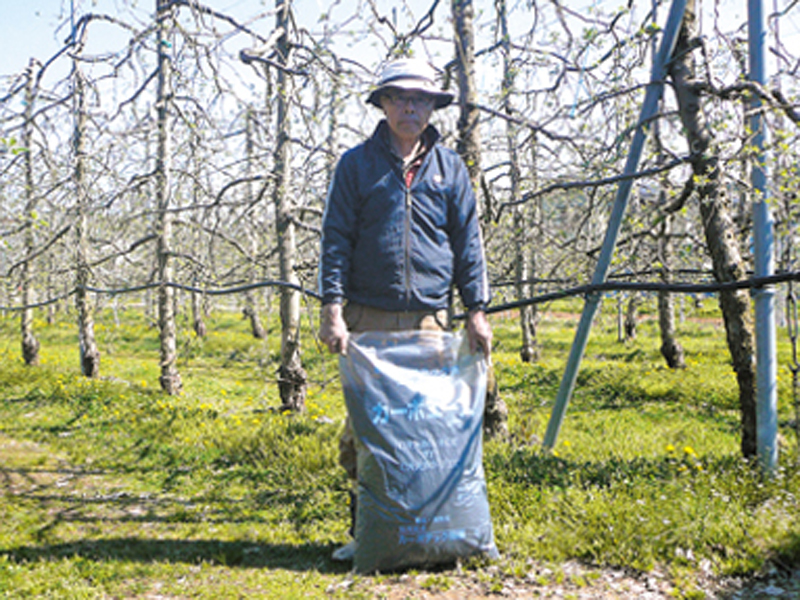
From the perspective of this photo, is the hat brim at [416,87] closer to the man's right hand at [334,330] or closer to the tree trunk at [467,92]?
the man's right hand at [334,330]

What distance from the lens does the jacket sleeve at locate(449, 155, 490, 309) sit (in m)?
3.20

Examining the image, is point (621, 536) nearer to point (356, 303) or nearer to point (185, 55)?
point (356, 303)

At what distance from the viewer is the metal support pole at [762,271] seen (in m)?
3.53

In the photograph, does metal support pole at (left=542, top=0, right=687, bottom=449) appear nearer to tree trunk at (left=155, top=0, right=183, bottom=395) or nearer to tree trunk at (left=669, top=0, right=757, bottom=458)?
tree trunk at (left=669, top=0, right=757, bottom=458)

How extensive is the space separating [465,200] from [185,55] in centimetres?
345

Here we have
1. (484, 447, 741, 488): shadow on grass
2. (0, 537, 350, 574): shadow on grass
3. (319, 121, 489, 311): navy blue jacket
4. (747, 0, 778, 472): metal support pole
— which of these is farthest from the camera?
(484, 447, 741, 488): shadow on grass

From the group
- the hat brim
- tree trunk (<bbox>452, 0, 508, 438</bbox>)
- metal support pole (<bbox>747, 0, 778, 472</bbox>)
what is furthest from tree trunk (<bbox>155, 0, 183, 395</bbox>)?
metal support pole (<bbox>747, 0, 778, 472</bbox>)

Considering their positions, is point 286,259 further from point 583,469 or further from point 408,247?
point 408,247

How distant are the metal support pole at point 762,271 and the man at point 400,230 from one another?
1.49m

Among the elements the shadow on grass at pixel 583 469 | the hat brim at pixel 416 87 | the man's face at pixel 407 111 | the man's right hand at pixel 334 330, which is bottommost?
the shadow on grass at pixel 583 469

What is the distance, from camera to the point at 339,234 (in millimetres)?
3111

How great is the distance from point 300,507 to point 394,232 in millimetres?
1989

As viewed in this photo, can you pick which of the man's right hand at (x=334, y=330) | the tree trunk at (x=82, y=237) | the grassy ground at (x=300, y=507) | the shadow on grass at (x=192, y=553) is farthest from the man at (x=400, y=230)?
the tree trunk at (x=82, y=237)

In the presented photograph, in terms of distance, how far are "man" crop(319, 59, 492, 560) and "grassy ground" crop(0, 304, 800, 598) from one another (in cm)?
84
